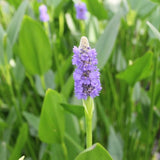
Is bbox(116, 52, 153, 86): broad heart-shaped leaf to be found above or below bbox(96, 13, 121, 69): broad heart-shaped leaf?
below

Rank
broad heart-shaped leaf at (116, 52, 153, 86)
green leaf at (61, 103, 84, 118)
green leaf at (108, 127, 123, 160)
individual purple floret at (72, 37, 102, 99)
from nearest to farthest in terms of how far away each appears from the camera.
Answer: individual purple floret at (72, 37, 102, 99) < green leaf at (61, 103, 84, 118) < broad heart-shaped leaf at (116, 52, 153, 86) < green leaf at (108, 127, 123, 160)

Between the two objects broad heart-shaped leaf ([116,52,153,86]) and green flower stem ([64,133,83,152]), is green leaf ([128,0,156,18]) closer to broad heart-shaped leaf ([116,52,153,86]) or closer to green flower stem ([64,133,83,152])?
broad heart-shaped leaf ([116,52,153,86])

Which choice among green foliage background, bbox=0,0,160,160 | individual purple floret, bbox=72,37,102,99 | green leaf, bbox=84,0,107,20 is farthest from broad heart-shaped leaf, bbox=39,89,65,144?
green leaf, bbox=84,0,107,20

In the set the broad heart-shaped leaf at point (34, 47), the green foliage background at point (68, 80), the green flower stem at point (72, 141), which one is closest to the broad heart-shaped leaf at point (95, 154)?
the green foliage background at point (68, 80)

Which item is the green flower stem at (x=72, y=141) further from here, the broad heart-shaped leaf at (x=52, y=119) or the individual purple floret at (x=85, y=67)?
the individual purple floret at (x=85, y=67)

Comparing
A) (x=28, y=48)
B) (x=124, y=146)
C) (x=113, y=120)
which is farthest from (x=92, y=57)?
(x=113, y=120)

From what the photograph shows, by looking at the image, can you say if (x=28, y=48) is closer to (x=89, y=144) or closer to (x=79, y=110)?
(x=79, y=110)
